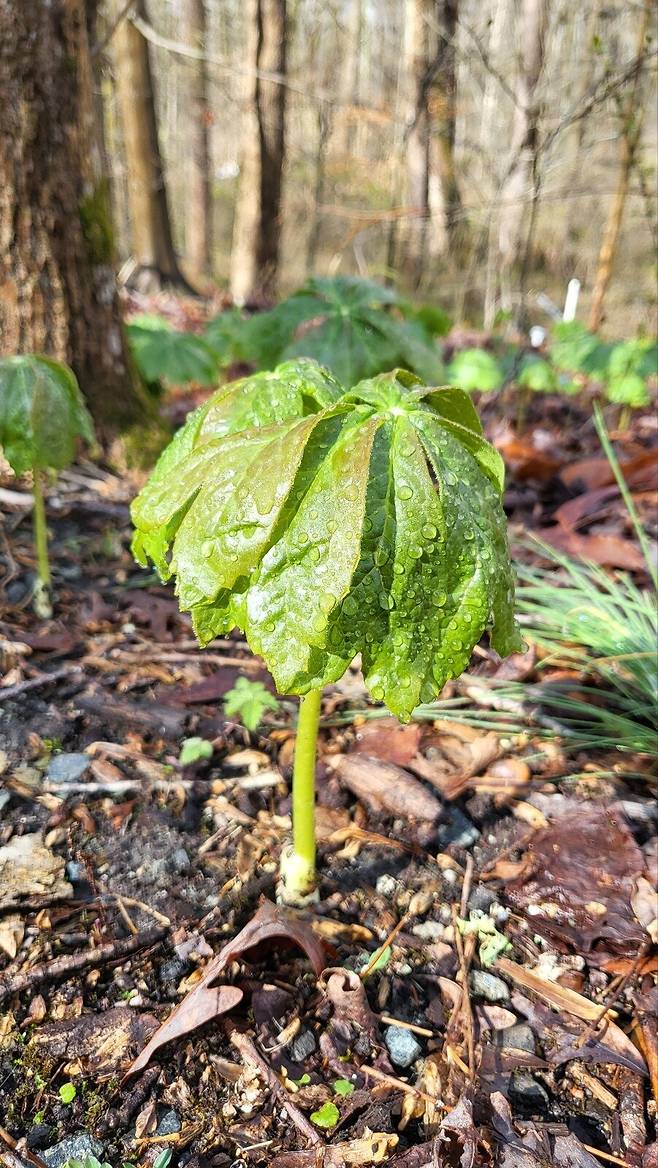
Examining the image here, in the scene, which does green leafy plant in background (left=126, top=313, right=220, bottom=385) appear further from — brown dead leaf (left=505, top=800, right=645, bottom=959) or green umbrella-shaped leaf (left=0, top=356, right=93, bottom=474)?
brown dead leaf (left=505, top=800, right=645, bottom=959)

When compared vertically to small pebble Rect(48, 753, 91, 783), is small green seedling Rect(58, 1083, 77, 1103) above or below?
below

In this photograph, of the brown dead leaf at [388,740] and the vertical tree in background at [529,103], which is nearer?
the brown dead leaf at [388,740]

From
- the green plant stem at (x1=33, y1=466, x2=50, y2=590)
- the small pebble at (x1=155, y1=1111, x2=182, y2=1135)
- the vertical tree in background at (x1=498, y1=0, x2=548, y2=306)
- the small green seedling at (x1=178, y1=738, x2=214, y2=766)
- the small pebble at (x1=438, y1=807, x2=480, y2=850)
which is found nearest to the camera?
the small pebble at (x1=155, y1=1111, x2=182, y2=1135)

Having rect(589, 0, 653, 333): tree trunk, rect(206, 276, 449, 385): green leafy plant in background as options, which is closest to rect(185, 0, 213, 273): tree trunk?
rect(589, 0, 653, 333): tree trunk

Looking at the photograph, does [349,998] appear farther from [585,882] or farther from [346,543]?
[346,543]

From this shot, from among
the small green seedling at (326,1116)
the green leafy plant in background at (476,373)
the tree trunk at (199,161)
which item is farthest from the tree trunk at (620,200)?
the tree trunk at (199,161)

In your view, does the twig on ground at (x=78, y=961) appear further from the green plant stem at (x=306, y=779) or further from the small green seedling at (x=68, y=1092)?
the green plant stem at (x=306, y=779)
